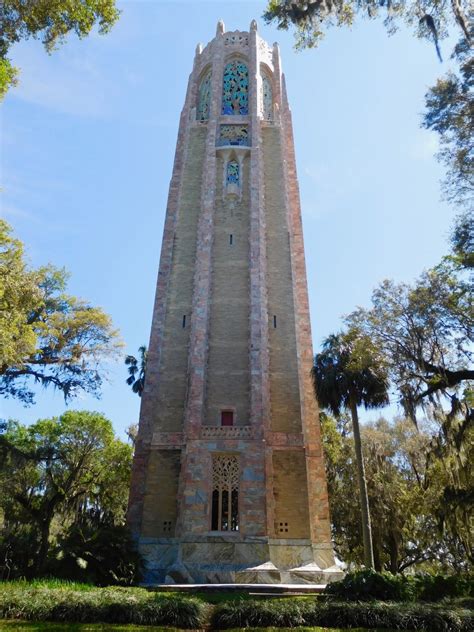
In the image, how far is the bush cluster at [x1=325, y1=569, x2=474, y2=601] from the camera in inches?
441

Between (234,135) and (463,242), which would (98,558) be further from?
(234,135)

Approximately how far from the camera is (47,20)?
12.8 m

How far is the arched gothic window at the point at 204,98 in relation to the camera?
33062mm

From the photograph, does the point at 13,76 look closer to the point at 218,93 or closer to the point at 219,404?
the point at 219,404

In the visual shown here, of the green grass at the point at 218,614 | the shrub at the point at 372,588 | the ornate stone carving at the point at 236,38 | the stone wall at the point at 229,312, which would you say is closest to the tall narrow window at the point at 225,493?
the stone wall at the point at 229,312

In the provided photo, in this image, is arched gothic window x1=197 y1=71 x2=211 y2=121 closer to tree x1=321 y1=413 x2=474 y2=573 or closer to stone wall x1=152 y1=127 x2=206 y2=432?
stone wall x1=152 y1=127 x2=206 y2=432

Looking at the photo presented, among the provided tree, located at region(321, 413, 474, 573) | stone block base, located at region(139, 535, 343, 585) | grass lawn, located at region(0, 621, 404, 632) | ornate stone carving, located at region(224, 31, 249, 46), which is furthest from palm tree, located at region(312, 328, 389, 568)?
ornate stone carving, located at region(224, 31, 249, 46)

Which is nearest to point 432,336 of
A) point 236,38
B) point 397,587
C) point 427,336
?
point 427,336

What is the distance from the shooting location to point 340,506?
28.7m

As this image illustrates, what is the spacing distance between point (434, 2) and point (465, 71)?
2276mm

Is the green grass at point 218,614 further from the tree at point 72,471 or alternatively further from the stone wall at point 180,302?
the tree at point 72,471

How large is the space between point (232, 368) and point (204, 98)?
1957cm

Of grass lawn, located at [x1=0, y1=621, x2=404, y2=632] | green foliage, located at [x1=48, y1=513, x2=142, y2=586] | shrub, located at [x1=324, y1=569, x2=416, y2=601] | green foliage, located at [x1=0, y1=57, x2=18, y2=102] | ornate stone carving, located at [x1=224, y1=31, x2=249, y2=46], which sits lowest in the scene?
grass lawn, located at [x1=0, y1=621, x2=404, y2=632]

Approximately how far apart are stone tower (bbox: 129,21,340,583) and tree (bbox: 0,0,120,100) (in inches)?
529
